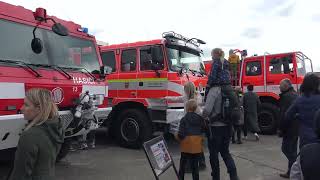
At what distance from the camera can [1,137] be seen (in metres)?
4.73

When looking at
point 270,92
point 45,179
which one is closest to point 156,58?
point 270,92

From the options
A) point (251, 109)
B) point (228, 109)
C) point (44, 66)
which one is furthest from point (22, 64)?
point (251, 109)

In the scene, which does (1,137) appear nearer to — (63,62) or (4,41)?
(4,41)

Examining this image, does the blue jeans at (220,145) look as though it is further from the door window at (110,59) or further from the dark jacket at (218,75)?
the door window at (110,59)

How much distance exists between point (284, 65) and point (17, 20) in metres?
8.30

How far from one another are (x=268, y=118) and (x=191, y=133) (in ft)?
22.4

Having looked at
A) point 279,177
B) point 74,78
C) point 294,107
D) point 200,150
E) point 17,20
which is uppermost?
point 17,20

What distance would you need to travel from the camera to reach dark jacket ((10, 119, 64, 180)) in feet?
8.59

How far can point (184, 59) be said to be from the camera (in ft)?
28.2

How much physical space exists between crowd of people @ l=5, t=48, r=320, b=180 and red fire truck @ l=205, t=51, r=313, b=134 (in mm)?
4966

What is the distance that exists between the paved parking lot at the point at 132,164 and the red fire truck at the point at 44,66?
960mm

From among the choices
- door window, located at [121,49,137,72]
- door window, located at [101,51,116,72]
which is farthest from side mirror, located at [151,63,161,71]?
door window, located at [101,51,116,72]

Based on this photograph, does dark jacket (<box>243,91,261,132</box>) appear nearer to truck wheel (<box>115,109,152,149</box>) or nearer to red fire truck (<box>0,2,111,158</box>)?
truck wheel (<box>115,109,152,149</box>)

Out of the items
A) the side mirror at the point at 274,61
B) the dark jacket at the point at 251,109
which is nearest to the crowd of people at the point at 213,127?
the dark jacket at the point at 251,109
